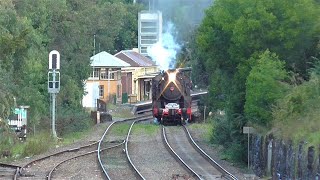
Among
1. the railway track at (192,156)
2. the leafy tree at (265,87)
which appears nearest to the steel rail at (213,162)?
the railway track at (192,156)

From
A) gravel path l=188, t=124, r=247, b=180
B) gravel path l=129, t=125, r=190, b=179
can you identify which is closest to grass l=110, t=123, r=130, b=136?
gravel path l=129, t=125, r=190, b=179

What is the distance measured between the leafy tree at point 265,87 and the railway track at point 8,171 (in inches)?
291

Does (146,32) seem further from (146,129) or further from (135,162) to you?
(135,162)

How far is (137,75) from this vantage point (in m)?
87.6

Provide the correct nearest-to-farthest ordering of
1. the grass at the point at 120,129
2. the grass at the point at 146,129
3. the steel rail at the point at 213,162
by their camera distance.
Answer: the steel rail at the point at 213,162 → the grass at the point at 120,129 → the grass at the point at 146,129

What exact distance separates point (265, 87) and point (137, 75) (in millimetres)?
62747

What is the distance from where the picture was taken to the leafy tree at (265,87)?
25016 millimetres

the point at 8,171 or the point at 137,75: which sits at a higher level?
the point at 137,75

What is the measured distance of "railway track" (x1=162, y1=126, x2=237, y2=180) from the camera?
24984mm

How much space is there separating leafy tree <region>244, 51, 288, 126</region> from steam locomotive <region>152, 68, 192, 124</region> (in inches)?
937

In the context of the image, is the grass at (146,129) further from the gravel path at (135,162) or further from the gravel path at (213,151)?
the gravel path at (135,162)

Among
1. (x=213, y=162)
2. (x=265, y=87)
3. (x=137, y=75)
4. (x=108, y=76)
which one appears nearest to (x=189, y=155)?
(x=213, y=162)

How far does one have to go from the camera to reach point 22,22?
1458 inches

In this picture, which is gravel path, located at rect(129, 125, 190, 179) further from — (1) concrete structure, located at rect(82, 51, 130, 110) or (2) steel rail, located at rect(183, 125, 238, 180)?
(1) concrete structure, located at rect(82, 51, 130, 110)
